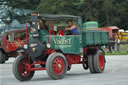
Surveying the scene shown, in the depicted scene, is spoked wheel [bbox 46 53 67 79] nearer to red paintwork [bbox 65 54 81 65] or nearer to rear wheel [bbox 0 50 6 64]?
red paintwork [bbox 65 54 81 65]

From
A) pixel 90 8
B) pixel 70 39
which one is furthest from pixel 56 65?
pixel 90 8

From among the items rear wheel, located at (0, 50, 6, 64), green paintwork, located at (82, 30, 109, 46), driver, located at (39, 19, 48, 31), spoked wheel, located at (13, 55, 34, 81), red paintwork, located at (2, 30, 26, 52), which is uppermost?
driver, located at (39, 19, 48, 31)

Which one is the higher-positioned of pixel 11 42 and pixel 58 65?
pixel 58 65

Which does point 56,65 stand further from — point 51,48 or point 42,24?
point 42,24

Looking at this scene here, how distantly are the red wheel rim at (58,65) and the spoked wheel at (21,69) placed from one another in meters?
1.04

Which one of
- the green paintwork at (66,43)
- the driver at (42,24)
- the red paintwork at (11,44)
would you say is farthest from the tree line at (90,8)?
the driver at (42,24)

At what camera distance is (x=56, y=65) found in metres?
14.0

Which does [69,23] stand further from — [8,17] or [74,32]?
[8,17]

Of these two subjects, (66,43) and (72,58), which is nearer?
(66,43)

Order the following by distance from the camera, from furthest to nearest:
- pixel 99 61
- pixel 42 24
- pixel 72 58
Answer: pixel 99 61 < pixel 72 58 < pixel 42 24

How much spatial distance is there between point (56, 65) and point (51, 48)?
67cm

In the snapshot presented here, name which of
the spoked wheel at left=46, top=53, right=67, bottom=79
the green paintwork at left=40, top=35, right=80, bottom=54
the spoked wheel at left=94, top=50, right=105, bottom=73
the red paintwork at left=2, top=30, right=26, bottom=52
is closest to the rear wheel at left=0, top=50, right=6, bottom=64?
the red paintwork at left=2, top=30, right=26, bottom=52

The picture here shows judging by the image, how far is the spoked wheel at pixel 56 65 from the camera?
13781mm

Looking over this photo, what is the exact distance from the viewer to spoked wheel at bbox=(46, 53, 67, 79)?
45.2 feet
